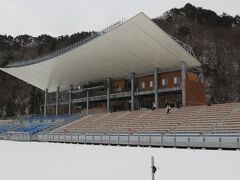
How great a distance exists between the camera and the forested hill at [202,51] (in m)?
72.7

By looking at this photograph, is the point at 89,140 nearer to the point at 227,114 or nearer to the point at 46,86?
the point at 227,114

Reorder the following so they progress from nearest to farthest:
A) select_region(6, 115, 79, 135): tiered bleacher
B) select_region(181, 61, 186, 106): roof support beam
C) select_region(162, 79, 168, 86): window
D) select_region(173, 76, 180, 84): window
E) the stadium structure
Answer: the stadium structure → select_region(181, 61, 186, 106): roof support beam → select_region(173, 76, 180, 84): window → select_region(162, 79, 168, 86): window → select_region(6, 115, 79, 135): tiered bleacher

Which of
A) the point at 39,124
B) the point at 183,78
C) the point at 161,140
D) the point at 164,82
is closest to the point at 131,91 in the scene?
the point at 164,82

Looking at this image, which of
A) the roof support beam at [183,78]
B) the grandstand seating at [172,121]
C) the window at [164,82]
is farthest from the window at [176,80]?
the grandstand seating at [172,121]

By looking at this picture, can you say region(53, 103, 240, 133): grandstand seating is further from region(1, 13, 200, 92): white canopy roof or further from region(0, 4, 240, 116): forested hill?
region(0, 4, 240, 116): forested hill

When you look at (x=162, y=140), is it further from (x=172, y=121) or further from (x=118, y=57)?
(x=118, y=57)

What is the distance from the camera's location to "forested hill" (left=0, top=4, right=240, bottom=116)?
7274 centimetres

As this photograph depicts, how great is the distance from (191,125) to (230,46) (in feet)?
193

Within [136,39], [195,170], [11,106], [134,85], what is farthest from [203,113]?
[11,106]

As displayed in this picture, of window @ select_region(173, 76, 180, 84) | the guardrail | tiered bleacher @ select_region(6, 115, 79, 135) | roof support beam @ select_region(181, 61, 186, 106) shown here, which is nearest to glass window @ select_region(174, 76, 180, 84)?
window @ select_region(173, 76, 180, 84)

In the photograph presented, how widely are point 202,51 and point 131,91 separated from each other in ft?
142

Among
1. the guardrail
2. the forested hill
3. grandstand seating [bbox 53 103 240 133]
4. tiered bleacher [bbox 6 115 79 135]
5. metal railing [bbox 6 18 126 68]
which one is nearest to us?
the guardrail

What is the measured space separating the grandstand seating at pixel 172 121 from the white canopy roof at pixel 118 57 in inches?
211

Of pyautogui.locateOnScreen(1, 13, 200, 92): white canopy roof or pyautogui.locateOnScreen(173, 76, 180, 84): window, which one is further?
pyautogui.locateOnScreen(173, 76, 180, 84): window
